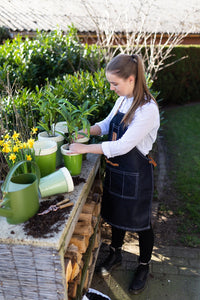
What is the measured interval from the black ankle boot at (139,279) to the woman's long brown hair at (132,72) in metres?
1.37

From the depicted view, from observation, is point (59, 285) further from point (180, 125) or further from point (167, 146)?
point (180, 125)

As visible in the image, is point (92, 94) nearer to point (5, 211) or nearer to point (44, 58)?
point (5, 211)

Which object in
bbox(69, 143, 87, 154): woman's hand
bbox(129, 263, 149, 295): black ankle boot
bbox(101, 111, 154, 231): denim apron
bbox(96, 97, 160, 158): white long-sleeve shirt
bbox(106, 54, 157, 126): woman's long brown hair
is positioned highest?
bbox(106, 54, 157, 126): woman's long brown hair

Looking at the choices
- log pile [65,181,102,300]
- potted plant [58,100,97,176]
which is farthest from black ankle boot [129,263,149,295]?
potted plant [58,100,97,176]

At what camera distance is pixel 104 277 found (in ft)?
8.39

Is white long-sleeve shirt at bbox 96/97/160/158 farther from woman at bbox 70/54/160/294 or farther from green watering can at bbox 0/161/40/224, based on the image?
green watering can at bbox 0/161/40/224

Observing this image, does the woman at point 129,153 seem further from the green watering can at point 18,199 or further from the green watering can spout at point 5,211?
the green watering can spout at point 5,211

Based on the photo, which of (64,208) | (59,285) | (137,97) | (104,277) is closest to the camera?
(59,285)

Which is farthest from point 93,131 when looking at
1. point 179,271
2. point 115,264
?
point 179,271

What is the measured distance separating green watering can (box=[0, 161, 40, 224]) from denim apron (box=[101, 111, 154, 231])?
77 centimetres

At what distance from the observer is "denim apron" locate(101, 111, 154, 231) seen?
2074 millimetres

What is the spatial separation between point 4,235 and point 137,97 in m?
1.21

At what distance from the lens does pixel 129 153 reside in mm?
2035

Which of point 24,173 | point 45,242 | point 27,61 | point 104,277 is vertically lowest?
point 104,277
